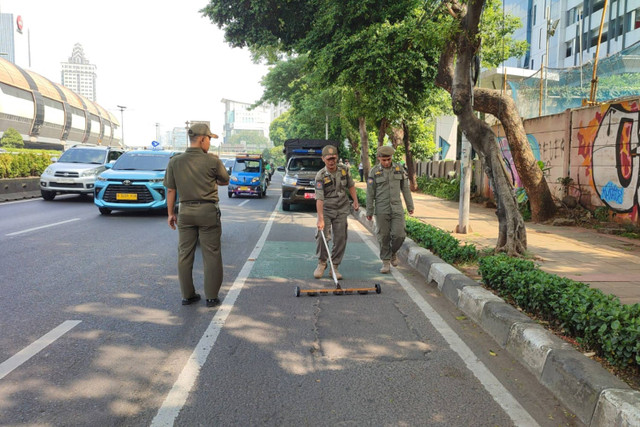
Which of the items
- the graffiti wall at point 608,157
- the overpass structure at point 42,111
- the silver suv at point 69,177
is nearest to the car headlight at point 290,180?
the silver suv at point 69,177

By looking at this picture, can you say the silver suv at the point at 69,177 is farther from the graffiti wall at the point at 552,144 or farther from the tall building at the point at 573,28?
the tall building at the point at 573,28

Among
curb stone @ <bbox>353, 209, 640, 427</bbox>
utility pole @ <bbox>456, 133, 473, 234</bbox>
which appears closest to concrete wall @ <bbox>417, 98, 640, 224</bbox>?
utility pole @ <bbox>456, 133, 473, 234</bbox>

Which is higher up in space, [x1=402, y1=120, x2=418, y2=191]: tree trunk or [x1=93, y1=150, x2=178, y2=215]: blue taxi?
[x1=402, y1=120, x2=418, y2=191]: tree trunk

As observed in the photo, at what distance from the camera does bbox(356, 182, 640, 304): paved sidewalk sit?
6.08m

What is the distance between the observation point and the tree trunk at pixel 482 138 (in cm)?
762

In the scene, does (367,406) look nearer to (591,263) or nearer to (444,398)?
(444,398)

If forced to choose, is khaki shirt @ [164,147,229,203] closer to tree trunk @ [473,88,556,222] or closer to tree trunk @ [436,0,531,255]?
tree trunk @ [436,0,531,255]

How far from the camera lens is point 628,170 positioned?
10289 mm

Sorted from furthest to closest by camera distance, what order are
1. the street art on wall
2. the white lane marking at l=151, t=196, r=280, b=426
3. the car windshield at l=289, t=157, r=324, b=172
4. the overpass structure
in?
the overpass structure
the car windshield at l=289, t=157, r=324, b=172
the street art on wall
the white lane marking at l=151, t=196, r=280, b=426

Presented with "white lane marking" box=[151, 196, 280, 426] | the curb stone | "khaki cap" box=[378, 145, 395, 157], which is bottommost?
"white lane marking" box=[151, 196, 280, 426]

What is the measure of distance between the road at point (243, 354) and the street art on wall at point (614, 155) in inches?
235

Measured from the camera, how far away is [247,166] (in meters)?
23.5

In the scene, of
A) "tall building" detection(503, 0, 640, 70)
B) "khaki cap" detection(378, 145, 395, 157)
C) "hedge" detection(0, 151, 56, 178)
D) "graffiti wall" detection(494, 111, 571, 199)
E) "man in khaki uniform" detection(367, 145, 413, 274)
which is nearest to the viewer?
"khaki cap" detection(378, 145, 395, 157)

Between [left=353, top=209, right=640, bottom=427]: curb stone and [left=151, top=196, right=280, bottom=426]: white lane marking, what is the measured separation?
2408 mm
